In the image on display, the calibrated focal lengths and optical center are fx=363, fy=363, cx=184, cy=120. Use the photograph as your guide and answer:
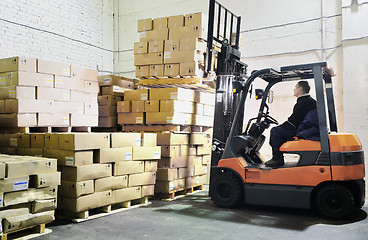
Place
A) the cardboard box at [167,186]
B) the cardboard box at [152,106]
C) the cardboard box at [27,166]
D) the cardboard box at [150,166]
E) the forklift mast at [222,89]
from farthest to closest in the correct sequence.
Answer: the cardboard box at [152,106] → the cardboard box at [167,186] → the forklift mast at [222,89] → the cardboard box at [150,166] → the cardboard box at [27,166]

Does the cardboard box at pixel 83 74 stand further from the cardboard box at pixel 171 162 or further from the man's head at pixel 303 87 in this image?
the man's head at pixel 303 87

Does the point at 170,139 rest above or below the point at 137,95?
below

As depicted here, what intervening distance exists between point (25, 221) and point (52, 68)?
2957 millimetres

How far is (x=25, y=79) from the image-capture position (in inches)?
227

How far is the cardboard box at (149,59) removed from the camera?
7.07 m

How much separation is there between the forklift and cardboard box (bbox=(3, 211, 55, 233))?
263 centimetres

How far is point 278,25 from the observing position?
26.4 feet

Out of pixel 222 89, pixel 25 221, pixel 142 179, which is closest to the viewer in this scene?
pixel 25 221

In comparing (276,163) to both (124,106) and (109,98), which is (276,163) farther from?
(109,98)

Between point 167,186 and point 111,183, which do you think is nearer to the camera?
point 111,183

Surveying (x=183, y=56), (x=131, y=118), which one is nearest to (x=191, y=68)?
(x=183, y=56)

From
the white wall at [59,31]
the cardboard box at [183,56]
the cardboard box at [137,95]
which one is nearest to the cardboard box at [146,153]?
the cardboard box at [137,95]

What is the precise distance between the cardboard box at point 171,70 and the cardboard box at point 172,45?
302 mm

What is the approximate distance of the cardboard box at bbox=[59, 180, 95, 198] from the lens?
4728 mm
